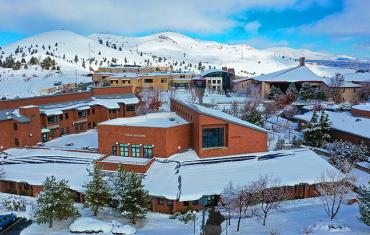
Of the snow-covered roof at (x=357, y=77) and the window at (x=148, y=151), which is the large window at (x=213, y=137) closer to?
the window at (x=148, y=151)

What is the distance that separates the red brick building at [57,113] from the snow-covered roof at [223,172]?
1709cm

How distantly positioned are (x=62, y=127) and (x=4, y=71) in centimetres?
7533

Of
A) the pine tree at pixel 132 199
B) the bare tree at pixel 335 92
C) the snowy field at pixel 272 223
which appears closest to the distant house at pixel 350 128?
the snowy field at pixel 272 223

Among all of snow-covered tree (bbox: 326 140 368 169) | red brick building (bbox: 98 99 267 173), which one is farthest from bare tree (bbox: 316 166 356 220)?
red brick building (bbox: 98 99 267 173)

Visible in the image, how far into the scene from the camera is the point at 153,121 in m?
36.9

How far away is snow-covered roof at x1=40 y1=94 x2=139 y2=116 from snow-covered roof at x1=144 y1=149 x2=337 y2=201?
19.3m

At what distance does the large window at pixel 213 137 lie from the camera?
108 ft

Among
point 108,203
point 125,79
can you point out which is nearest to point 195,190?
point 108,203

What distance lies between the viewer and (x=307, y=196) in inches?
1136

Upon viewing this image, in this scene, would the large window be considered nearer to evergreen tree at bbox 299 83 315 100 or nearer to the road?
the road

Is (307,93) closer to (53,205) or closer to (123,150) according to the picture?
(123,150)

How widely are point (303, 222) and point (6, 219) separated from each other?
67.3ft

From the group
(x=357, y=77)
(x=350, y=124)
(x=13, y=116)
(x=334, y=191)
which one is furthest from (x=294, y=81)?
(x=13, y=116)

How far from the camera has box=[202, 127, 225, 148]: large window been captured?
1296 inches
